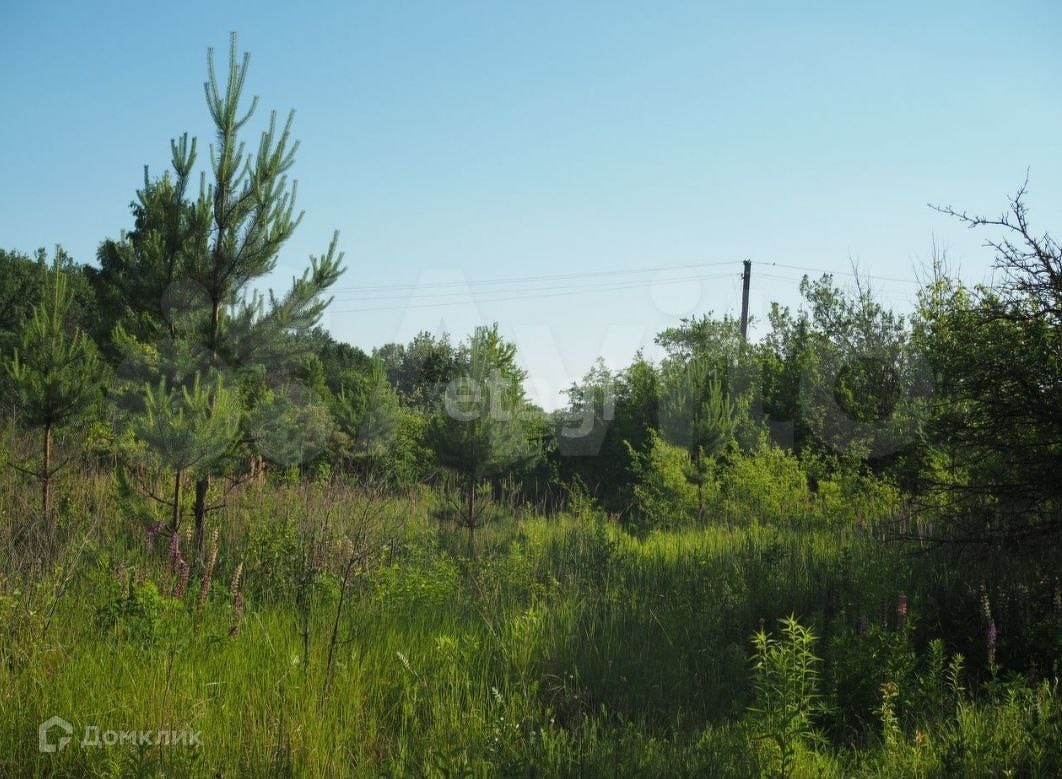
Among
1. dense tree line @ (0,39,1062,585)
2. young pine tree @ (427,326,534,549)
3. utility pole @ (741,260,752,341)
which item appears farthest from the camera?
utility pole @ (741,260,752,341)

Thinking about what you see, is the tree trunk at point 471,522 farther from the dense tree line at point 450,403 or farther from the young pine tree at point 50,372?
the young pine tree at point 50,372

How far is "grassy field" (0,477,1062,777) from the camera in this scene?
344 cm

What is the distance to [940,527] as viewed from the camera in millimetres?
8023

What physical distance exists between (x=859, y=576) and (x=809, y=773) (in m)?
3.81

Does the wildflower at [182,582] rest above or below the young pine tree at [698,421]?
below

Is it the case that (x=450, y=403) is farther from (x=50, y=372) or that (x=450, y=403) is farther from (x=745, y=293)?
(x=745, y=293)

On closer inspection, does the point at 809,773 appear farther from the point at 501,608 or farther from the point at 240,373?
the point at 240,373

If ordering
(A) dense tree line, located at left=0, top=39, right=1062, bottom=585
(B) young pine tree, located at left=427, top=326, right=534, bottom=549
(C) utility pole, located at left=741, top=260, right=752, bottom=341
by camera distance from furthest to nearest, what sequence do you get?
(C) utility pole, located at left=741, top=260, right=752, bottom=341
(B) young pine tree, located at left=427, top=326, right=534, bottom=549
(A) dense tree line, located at left=0, top=39, right=1062, bottom=585

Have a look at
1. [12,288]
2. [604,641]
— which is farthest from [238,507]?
[12,288]

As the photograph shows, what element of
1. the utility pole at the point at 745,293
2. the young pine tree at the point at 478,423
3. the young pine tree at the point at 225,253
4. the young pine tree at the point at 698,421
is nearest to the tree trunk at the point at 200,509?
the young pine tree at the point at 225,253

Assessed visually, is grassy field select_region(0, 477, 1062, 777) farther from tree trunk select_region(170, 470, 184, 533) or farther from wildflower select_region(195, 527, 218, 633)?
tree trunk select_region(170, 470, 184, 533)

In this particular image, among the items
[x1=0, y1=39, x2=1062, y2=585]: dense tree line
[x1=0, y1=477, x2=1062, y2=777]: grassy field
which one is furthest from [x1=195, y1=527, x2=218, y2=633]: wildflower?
[x1=0, y1=39, x2=1062, y2=585]: dense tree line

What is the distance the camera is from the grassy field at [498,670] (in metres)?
3.44

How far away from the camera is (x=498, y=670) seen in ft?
15.7
